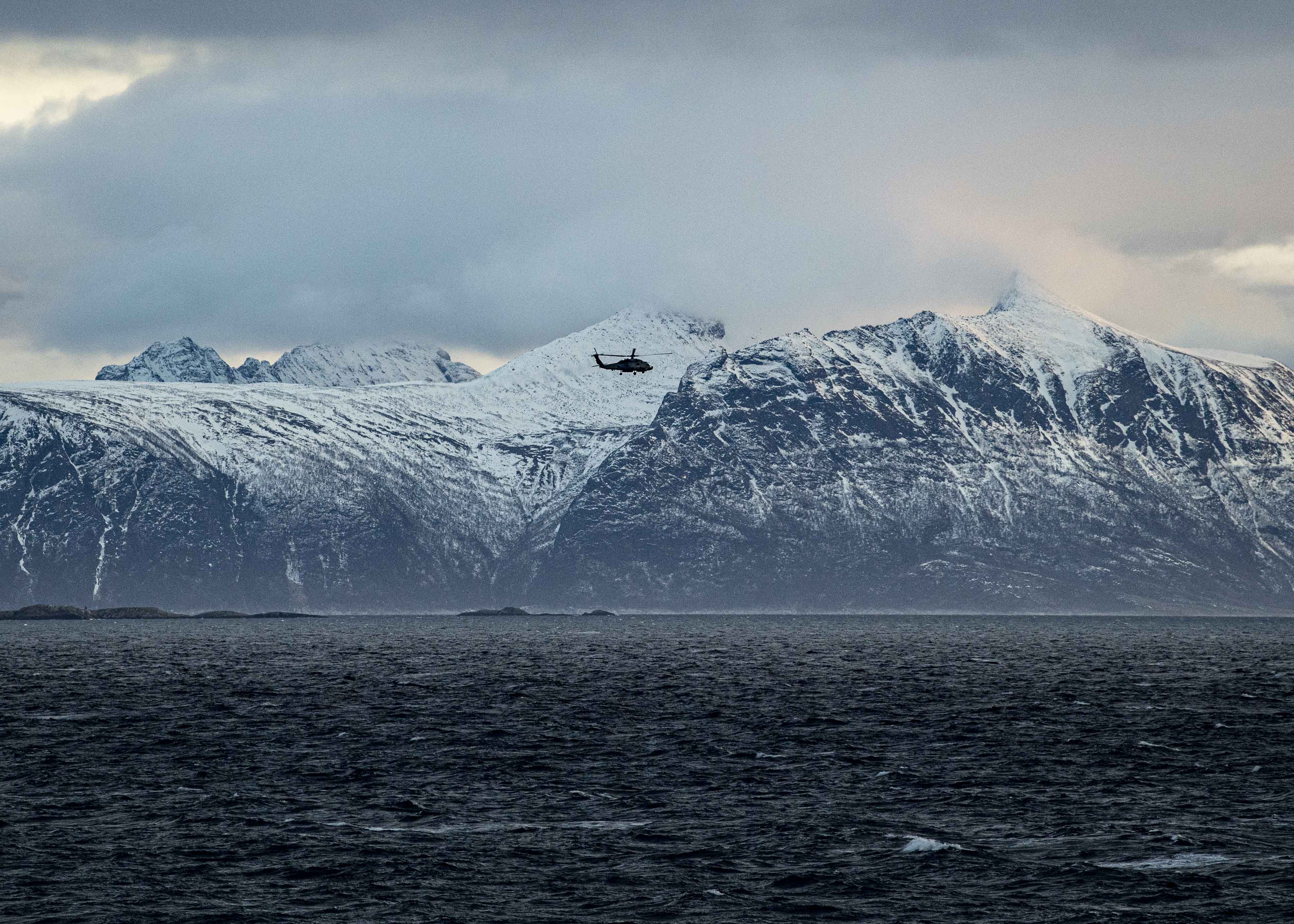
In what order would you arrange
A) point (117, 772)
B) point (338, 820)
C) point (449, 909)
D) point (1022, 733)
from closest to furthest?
point (449, 909) → point (338, 820) → point (117, 772) → point (1022, 733)

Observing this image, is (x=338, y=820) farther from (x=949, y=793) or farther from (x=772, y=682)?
(x=772, y=682)

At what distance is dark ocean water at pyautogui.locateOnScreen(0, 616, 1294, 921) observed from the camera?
5688cm

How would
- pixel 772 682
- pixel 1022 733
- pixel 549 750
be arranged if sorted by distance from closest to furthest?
1. pixel 549 750
2. pixel 1022 733
3. pixel 772 682

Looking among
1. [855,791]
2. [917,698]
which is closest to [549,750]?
[855,791]

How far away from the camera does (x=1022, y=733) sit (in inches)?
4190

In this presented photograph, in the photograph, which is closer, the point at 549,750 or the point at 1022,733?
the point at 549,750

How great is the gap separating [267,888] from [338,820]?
44.5 feet

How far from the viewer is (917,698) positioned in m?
135

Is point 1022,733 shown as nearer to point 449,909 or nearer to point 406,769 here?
point 406,769

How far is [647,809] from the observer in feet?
246

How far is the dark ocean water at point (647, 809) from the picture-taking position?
5688cm

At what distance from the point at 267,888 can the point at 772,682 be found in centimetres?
10319

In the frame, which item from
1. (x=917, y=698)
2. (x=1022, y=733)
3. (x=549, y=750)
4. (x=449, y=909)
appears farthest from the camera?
(x=917, y=698)

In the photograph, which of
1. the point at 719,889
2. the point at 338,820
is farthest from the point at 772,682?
the point at 719,889
